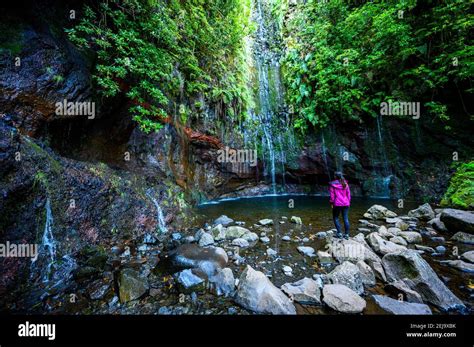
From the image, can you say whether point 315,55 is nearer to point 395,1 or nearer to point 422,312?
point 395,1

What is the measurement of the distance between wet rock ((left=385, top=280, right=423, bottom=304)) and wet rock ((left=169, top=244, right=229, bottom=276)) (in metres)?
2.88

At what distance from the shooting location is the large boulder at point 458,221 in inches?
195

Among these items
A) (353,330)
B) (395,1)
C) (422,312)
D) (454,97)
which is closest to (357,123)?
(454,97)

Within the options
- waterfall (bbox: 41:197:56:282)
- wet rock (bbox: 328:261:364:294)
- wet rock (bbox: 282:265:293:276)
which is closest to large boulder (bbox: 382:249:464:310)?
wet rock (bbox: 328:261:364:294)

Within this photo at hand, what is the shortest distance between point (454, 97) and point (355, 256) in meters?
11.3

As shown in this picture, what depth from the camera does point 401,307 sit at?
8.52 feet

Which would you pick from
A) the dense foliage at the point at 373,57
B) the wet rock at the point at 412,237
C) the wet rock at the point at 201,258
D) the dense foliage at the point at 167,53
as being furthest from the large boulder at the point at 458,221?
the dense foliage at the point at 167,53

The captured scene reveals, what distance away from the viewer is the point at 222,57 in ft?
38.4

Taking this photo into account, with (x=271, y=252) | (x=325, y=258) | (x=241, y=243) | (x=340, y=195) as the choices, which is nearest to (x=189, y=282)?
(x=241, y=243)

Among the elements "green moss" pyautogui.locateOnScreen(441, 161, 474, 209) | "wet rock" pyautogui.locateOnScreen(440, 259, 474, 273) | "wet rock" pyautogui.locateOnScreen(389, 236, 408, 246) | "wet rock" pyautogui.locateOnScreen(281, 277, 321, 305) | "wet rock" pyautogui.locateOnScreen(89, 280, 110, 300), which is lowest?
"wet rock" pyautogui.locateOnScreen(89, 280, 110, 300)

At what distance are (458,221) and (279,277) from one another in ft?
18.1

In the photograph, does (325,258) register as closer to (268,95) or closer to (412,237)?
(412,237)

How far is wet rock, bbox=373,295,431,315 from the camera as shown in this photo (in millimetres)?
2512

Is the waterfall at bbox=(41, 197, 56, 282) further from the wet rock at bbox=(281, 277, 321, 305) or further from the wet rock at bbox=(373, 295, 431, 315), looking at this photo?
the wet rock at bbox=(373, 295, 431, 315)
